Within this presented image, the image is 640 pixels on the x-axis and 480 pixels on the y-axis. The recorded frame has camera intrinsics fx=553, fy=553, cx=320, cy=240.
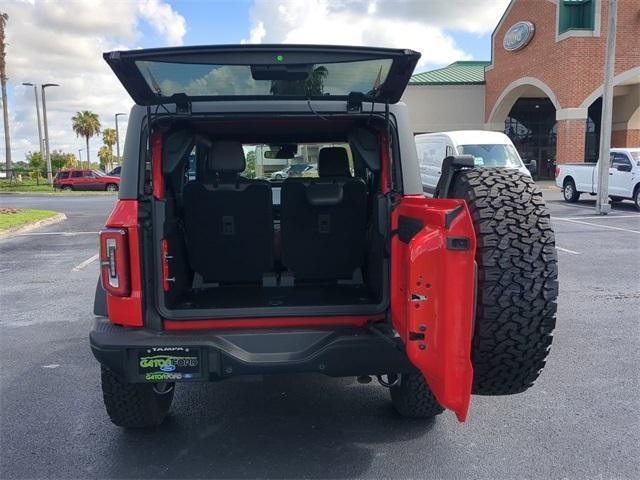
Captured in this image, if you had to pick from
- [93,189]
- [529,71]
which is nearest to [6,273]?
[529,71]

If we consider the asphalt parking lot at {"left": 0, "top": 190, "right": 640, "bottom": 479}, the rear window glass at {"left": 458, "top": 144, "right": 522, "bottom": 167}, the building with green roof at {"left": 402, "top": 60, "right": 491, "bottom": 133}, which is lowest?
the asphalt parking lot at {"left": 0, "top": 190, "right": 640, "bottom": 479}

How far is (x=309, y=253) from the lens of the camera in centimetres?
384

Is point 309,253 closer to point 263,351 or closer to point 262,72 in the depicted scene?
point 263,351

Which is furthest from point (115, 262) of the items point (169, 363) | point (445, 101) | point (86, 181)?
point (86, 181)

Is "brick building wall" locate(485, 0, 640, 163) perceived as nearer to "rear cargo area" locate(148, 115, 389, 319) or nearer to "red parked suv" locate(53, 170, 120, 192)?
"rear cargo area" locate(148, 115, 389, 319)

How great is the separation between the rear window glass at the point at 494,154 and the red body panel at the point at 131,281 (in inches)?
533

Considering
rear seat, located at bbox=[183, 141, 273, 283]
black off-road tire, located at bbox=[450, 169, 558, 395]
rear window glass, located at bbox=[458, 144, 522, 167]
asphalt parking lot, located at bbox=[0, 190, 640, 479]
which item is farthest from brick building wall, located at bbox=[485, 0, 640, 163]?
black off-road tire, located at bbox=[450, 169, 558, 395]

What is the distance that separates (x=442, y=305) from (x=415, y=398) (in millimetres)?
1258

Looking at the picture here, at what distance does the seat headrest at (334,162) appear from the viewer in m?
4.59

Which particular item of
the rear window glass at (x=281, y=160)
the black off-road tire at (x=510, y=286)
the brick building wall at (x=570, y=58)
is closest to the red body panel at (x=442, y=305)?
the black off-road tire at (x=510, y=286)

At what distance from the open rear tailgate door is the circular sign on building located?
26.9m

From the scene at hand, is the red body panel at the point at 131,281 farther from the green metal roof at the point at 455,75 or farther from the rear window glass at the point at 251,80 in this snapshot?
the green metal roof at the point at 455,75

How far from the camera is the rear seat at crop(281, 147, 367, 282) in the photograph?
3695 mm

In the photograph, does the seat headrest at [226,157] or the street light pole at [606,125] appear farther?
the street light pole at [606,125]
